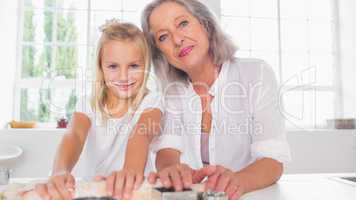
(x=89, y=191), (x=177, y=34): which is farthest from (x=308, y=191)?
(x=177, y=34)

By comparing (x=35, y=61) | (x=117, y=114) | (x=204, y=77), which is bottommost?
(x=117, y=114)

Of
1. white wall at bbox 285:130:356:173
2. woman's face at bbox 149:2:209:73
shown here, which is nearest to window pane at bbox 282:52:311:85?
white wall at bbox 285:130:356:173

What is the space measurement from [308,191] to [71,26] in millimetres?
2819

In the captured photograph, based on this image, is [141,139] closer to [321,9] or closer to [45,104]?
[45,104]

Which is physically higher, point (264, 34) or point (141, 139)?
point (264, 34)

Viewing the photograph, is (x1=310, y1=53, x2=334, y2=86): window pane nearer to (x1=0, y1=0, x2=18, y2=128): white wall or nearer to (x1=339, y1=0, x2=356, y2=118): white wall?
(x1=339, y1=0, x2=356, y2=118): white wall

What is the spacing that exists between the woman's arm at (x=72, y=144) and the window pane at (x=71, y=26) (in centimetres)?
209

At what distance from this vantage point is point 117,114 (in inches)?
47.8

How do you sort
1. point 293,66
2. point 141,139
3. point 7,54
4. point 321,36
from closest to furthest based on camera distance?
point 141,139
point 7,54
point 293,66
point 321,36

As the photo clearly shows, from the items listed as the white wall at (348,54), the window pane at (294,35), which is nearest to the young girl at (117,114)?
the window pane at (294,35)

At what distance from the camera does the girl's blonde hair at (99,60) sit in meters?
1.14

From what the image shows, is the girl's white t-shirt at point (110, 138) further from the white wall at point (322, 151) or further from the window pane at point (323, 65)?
the window pane at point (323, 65)

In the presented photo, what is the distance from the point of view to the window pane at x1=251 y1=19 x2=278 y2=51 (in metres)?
3.46

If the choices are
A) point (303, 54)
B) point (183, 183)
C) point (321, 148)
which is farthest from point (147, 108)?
point (303, 54)
